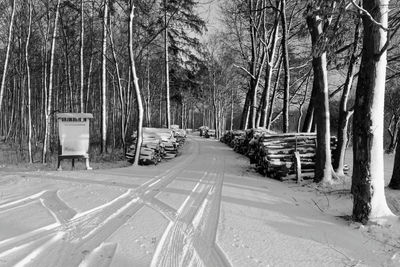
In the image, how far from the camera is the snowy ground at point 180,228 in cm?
433

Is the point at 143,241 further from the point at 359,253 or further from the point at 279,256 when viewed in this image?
the point at 359,253

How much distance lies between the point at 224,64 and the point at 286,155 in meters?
30.4

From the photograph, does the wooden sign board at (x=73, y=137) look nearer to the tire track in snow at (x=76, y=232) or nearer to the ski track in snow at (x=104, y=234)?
the ski track in snow at (x=104, y=234)

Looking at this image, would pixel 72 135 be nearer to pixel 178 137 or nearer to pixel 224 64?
pixel 178 137

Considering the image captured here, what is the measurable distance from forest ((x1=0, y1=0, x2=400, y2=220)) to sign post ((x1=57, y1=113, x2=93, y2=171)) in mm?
2801

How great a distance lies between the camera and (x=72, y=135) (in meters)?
12.5

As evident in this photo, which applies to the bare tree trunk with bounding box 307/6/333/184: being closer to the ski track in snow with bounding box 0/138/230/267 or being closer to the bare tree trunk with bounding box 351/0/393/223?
the bare tree trunk with bounding box 351/0/393/223

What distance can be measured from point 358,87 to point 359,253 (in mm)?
3135

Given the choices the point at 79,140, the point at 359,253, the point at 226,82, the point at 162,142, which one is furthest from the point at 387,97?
the point at 359,253

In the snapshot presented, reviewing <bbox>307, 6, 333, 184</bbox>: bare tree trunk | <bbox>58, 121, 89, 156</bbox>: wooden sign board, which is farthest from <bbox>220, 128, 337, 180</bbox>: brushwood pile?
<bbox>58, 121, 89, 156</bbox>: wooden sign board

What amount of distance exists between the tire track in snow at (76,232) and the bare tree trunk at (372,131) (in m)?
3.30

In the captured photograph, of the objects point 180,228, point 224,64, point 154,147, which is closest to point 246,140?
point 154,147

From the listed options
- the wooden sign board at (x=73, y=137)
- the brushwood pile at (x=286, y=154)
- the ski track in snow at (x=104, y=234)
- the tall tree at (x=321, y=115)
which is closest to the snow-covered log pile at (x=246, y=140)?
the brushwood pile at (x=286, y=154)

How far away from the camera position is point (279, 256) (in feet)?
14.9
